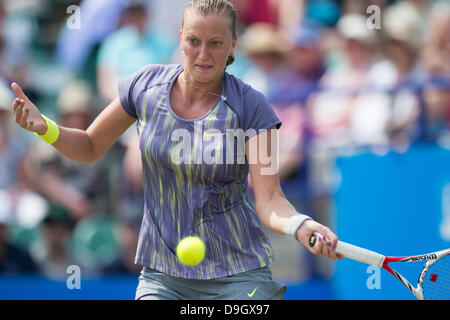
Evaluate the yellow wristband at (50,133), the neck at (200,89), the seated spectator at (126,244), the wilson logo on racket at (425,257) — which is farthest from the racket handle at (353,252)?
the seated spectator at (126,244)

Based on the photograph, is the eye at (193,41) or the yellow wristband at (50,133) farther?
the yellow wristband at (50,133)

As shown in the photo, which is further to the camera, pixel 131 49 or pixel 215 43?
pixel 131 49

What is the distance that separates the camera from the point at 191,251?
124 inches

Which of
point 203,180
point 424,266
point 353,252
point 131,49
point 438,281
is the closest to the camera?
point 353,252

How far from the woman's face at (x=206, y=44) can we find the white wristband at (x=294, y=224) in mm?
727

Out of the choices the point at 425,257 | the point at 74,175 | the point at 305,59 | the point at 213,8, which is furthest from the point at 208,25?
the point at 74,175

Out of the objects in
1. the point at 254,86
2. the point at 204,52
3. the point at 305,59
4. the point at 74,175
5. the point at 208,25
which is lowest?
the point at 204,52

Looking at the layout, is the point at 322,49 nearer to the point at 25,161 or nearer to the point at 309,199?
the point at 309,199

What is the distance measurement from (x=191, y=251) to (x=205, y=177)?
0.35 meters

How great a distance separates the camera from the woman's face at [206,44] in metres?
3.29

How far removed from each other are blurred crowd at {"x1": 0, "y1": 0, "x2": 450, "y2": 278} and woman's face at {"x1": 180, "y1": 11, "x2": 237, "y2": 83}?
3.05 metres

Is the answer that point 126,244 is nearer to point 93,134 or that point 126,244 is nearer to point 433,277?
point 93,134

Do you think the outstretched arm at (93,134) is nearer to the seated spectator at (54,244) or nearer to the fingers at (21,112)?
the fingers at (21,112)
